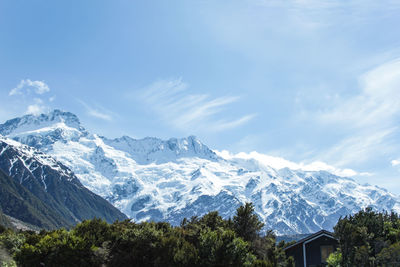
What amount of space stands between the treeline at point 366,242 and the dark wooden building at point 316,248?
6.34 metres

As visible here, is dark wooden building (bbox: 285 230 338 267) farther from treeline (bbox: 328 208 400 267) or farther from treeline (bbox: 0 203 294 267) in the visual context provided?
treeline (bbox: 0 203 294 267)

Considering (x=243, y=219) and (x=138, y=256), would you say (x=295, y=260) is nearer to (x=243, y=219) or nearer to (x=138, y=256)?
(x=243, y=219)

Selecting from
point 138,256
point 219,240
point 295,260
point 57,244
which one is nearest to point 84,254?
point 57,244

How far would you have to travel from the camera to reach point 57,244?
116ft

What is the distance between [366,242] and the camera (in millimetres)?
34062

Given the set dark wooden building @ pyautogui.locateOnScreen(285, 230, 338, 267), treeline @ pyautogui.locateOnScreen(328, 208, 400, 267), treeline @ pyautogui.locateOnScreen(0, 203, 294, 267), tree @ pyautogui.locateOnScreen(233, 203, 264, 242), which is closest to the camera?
treeline @ pyautogui.locateOnScreen(328, 208, 400, 267)

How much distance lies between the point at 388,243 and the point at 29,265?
30.7 meters

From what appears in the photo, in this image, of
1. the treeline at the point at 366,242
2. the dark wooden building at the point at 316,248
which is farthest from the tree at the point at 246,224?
the dark wooden building at the point at 316,248

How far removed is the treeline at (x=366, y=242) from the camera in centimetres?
3011

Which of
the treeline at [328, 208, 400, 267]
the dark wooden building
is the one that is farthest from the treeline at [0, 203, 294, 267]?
the dark wooden building

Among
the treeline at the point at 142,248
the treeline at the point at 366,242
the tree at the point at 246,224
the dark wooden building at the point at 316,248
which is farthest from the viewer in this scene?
the dark wooden building at the point at 316,248

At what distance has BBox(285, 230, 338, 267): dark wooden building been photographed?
47312mm

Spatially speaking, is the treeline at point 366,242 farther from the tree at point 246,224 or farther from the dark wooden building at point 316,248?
the tree at point 246,224

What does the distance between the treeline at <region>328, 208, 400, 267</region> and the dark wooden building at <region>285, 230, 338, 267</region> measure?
20.8 feet
